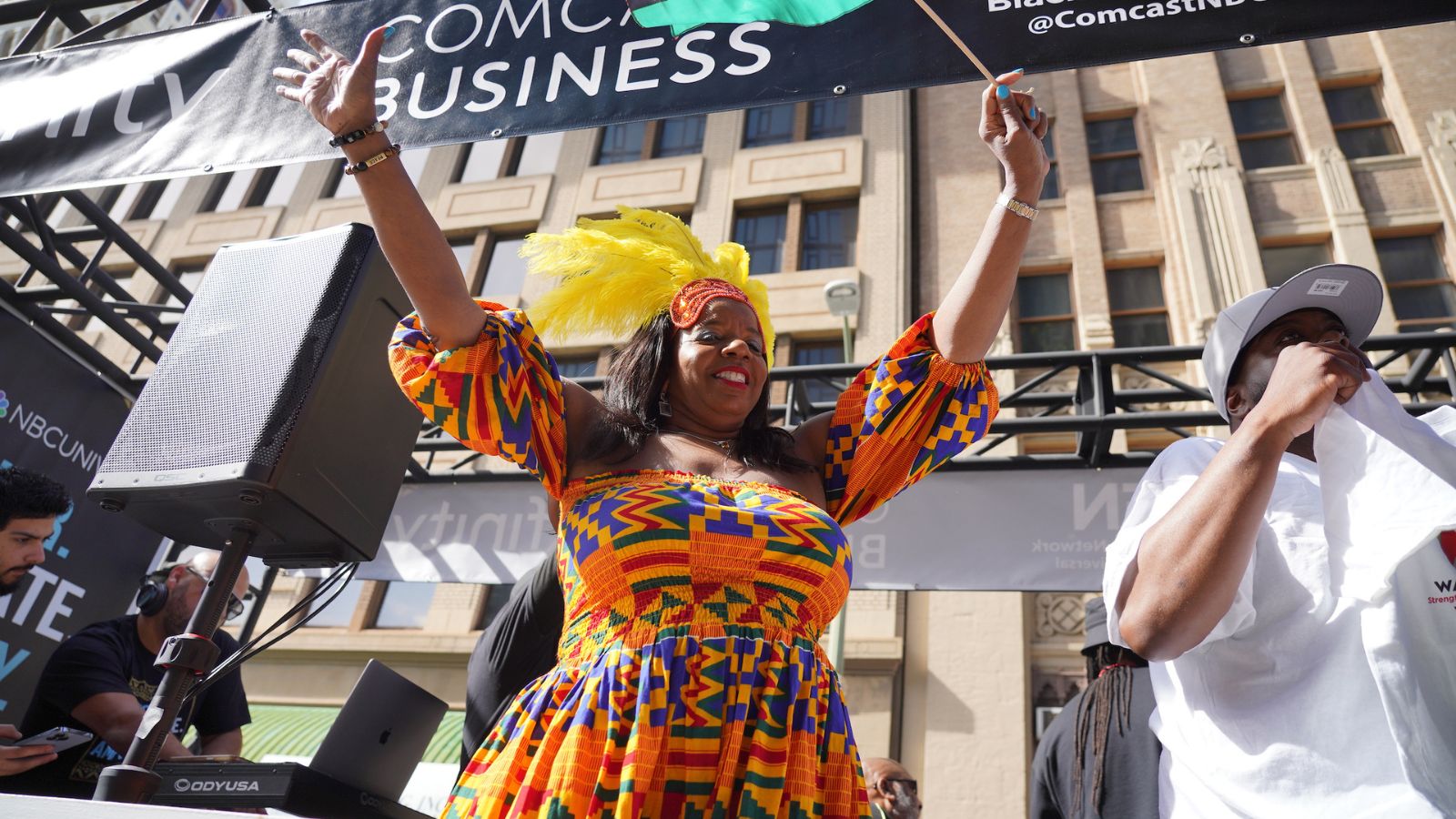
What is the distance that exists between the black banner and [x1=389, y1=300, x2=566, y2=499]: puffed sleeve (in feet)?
14.5

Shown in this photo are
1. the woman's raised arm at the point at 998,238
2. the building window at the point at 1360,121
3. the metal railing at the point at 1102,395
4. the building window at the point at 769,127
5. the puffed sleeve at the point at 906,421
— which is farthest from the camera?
the building window at the point at 769,127

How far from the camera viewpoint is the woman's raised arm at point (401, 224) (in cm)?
167

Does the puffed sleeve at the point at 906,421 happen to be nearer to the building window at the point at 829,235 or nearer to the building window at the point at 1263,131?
the building window at the point at 829,235

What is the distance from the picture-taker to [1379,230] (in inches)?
511

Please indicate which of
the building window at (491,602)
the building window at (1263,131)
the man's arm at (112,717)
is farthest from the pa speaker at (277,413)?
the building window at (1263,131)

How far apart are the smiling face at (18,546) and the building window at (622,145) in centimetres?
1329

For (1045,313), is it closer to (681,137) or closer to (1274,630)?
(681,137)

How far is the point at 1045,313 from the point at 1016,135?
12419 millimetres

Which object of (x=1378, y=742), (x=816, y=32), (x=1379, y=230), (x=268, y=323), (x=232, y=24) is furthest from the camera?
(x=1379, y=230)

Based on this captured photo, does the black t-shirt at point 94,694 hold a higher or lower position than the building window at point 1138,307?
lower

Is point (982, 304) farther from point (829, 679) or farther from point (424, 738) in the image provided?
point (424, 738)

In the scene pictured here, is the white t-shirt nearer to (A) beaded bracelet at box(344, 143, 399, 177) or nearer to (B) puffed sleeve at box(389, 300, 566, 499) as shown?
(B) puffed sleeve at box(389, 300, 566, 499)

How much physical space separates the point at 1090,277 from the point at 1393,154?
4.48 metres

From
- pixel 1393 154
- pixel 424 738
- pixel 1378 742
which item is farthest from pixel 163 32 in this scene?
pixel 1393 154
